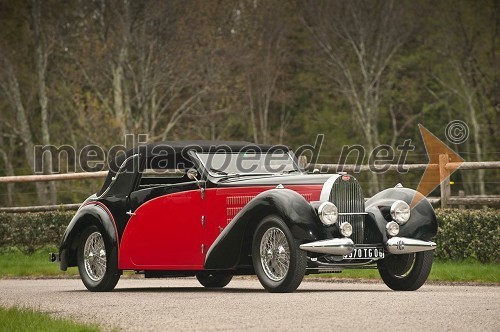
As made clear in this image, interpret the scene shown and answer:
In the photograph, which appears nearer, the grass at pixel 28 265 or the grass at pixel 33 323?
the grass at pixel 33 323

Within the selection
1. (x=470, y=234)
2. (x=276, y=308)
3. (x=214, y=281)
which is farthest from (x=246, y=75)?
(x=276, y=308)

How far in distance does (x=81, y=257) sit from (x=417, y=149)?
33611mm

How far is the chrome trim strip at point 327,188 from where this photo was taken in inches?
465

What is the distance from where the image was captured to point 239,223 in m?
12.1

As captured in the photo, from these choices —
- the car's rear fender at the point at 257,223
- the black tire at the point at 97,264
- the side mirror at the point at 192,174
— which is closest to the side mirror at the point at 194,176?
the side mirror at the point at 192,174

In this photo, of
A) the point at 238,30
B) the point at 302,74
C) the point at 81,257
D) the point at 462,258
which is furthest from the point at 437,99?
the point at 81,257

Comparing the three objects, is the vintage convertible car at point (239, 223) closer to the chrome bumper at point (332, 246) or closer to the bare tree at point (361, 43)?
the chrome bumper at point (332, 246)

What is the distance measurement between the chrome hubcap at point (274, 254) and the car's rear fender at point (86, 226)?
254cm

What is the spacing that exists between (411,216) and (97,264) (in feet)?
13.5

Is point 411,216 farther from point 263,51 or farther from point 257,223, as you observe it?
point 263,51

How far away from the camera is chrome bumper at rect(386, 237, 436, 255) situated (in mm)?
11969

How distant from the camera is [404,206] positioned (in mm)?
12445
